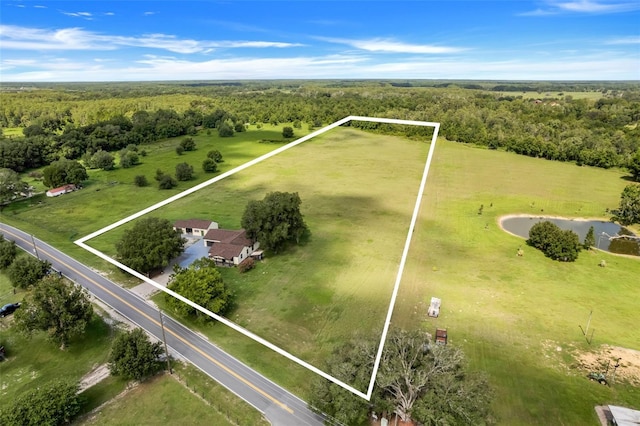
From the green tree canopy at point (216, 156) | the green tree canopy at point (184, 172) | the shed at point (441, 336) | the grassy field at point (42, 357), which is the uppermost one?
the green tree canopy at point (216, 156)

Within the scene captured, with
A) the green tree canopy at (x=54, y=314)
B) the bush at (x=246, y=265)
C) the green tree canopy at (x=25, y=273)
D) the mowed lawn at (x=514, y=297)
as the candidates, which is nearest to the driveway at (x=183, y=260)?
the bush at (x=246, y=265)

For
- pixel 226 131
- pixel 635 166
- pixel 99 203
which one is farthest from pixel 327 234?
pixel 635 166

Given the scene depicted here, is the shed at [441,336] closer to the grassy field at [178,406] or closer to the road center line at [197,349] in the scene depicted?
the road center line at [197,349]

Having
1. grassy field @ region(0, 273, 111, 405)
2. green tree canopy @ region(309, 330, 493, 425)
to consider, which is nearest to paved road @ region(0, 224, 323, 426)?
green tree canopy @ region(309, 330, 493, 425)

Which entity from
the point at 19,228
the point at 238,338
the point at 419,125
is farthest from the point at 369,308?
the point at 19,228

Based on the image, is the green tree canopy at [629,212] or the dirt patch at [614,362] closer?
the dirt patch at [614,362]

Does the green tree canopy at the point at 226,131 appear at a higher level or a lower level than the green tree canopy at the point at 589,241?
higher

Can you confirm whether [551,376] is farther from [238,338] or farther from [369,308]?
[238,338]

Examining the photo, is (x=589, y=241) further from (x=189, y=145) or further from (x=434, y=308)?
(x=189, y=145)
